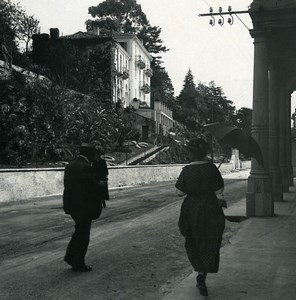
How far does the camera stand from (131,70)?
240 feet

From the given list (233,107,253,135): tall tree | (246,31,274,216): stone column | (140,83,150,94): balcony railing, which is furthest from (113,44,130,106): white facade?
(233,107,253,135): tall tree

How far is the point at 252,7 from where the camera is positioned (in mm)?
14594

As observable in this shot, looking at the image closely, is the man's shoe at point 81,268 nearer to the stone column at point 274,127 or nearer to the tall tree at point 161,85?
the stone column at point 274,127

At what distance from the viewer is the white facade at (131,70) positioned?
217 feet

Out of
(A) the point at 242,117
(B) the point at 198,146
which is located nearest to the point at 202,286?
(B) the point at 198,146

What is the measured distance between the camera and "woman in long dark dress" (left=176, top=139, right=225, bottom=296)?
5918 millimetres

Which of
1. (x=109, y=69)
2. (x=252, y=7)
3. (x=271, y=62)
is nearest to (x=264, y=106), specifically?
(x=252, y=7)

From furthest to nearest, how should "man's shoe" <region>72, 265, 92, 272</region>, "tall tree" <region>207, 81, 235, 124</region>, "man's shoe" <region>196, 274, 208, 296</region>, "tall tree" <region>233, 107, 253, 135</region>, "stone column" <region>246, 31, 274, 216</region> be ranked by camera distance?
"tall tree" <region>233, 107, 253, 135</region> → "tall tree" <region>207, 81, 235, 124</region> → "stone column" <region>246, 31, 274, 216</region> → "man's shoe" <region>72, 265, 92, 272</region> → "man's shoe" <region>196, 274, 208, 296</region>

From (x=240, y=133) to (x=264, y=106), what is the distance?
180 inches

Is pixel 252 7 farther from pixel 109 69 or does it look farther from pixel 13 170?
pixel 109 69

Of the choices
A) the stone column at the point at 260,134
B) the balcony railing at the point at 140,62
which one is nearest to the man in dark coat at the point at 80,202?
the stone column at the point at 260,134

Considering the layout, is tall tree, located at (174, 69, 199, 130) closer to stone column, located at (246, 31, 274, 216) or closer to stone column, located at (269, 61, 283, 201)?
stone column, located at (269, 61, 283, 201)

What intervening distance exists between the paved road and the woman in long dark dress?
62cm

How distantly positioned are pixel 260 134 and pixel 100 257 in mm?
7460
